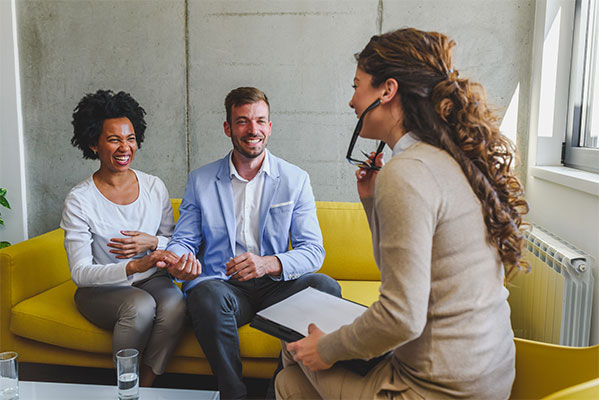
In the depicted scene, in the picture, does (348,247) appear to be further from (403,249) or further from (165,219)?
(403,249)

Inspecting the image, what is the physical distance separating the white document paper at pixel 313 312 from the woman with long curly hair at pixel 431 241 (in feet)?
0.30

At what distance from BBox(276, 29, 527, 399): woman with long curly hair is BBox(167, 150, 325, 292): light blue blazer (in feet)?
3.53

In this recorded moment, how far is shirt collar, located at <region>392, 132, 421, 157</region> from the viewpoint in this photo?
1.12 meters

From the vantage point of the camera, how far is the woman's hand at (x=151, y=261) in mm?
1992

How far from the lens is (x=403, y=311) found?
38.3 inches

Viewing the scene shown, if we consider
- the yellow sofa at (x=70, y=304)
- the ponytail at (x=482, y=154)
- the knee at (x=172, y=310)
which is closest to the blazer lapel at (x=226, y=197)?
the knee at (x=172, y=310)

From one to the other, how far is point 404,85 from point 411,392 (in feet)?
2.27

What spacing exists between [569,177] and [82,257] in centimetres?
209

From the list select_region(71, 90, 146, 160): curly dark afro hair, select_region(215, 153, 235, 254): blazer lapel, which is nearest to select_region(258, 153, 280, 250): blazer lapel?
select_region(215, 153, 235, 254): blazer lapel

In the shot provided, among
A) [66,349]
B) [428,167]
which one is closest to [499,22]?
[428,167]

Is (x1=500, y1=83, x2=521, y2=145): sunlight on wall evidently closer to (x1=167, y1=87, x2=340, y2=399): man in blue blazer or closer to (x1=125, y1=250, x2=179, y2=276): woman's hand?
(x1=167, y1=87, x2=340, y2=399): man in blue blazer

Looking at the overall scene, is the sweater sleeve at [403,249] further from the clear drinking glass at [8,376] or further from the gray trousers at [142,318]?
the gray trousers at [142,318]

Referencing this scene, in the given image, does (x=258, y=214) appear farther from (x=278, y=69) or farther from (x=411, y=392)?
(x=411, y=392)

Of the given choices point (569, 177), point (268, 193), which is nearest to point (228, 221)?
point (268, 193)
